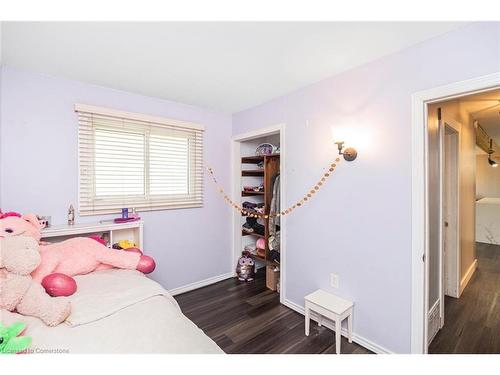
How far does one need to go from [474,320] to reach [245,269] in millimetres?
2418

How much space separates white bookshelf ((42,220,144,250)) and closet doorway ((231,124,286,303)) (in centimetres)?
132

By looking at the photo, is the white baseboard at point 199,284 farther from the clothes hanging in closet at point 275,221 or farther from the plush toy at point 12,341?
the plush toy at point 12,341

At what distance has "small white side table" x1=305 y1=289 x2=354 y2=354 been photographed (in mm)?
1789

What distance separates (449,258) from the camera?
268 centimetres

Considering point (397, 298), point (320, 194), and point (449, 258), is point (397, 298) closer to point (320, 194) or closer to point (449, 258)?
point (320, 194)

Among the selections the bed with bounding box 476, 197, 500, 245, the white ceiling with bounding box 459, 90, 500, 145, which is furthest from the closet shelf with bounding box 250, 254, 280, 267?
the bed with bounding box 476, 197, 500, 245

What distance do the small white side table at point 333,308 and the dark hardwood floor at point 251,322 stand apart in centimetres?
13

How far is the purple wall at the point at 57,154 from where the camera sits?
6.15ft

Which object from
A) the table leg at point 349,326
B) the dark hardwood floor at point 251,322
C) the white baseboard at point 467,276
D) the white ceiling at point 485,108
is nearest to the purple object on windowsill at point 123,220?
the dark hardwood floor at point 251,322

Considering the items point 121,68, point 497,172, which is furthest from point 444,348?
point 497,172

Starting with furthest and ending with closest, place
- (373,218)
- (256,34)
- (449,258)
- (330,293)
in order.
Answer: (449,258), (330,293), (373,218), (256,34)

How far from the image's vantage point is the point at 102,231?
81.7 inches

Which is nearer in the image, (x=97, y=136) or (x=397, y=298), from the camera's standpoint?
(x=397, y=298)

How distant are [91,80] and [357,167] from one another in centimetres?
252
